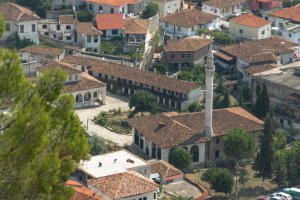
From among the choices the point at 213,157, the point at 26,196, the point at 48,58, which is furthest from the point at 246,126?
the point at 26,196

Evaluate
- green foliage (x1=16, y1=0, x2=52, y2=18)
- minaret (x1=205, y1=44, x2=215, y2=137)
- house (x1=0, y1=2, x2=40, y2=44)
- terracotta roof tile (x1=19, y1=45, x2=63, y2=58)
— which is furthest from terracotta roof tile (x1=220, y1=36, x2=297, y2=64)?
minaret (x1=205, y1=44, x2=215, y2=137)

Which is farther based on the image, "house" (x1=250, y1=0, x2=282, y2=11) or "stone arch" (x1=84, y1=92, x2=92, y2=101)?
"house" (x1=250, y1=0, x2=282, y2=11)

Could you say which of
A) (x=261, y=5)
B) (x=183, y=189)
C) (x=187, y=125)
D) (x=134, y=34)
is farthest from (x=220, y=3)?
(x=183, y=189)

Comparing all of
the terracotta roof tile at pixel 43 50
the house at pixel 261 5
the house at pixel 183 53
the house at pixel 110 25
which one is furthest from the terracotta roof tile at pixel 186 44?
the house at pixel 261 5

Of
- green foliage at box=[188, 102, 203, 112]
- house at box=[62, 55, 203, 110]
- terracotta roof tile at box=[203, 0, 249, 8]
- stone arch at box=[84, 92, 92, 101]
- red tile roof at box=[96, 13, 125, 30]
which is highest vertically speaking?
terracotta roof tile at box=[203, 0, 249, 8]

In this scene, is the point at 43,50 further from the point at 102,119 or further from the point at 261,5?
the point at 261,5

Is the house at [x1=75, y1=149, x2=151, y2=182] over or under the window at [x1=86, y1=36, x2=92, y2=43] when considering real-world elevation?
under

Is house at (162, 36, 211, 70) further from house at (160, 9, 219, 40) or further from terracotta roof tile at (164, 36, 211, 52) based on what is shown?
house at (160, 9, 219, 40)

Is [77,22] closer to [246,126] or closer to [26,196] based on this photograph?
[246,126]
